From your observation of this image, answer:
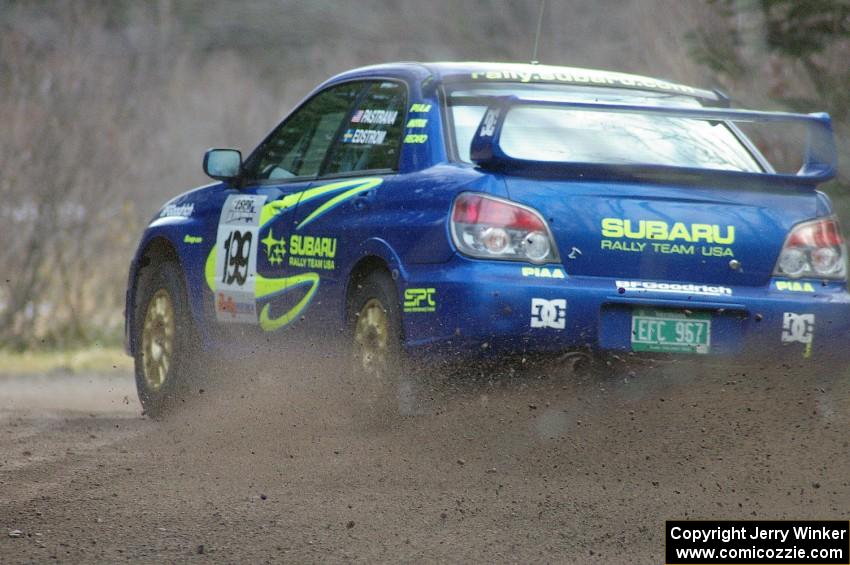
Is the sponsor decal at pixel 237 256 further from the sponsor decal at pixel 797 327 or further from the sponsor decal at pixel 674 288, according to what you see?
the sponsor decal at pixel 797 327

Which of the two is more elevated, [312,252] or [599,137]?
[599,137]

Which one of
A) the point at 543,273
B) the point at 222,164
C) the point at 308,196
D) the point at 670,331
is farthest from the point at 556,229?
the point at 222,164

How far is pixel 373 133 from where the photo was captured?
24.8ft

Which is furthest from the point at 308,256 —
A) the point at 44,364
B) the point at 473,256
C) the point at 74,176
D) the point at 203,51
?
the point at 203,51

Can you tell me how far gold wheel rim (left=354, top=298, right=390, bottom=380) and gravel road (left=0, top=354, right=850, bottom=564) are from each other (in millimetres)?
154

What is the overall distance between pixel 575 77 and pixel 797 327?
1685 mm

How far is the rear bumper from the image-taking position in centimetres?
641

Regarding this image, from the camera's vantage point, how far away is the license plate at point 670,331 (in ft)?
21.4

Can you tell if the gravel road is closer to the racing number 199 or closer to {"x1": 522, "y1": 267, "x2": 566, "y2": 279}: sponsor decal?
{"x1": 522, "y1": 267, "x2": 566, "y2": 279}: sponsor decal

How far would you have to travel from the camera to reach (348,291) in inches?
286

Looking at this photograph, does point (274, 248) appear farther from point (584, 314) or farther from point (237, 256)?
point (584, 314)

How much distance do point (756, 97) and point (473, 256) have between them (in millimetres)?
5034

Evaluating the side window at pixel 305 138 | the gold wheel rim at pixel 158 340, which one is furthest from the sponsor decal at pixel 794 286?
the gold wheel rim at pixel 158 340

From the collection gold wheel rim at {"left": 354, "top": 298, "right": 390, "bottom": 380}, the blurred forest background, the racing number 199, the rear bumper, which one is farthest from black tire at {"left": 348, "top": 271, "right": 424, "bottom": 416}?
the blurred forest background
